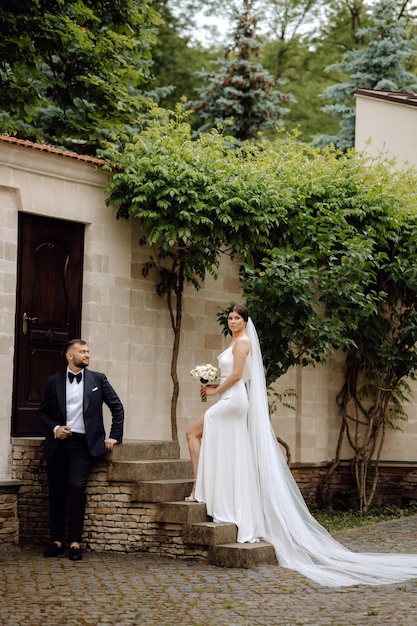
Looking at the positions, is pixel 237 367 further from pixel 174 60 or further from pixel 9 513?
pixel 174 60

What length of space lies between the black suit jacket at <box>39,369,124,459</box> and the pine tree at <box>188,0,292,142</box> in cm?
1325

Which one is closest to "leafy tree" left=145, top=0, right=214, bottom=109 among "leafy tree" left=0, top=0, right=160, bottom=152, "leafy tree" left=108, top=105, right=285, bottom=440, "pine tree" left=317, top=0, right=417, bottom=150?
"pine tree" left=317, top=0, right=417, bottom=150

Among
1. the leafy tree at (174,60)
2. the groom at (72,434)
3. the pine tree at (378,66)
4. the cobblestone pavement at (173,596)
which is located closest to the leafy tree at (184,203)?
the groom at (72,434)

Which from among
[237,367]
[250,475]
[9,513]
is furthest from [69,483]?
[237,367]

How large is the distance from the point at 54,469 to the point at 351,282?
422 cm

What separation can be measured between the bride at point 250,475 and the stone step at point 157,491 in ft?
0.47

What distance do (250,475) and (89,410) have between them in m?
1.60

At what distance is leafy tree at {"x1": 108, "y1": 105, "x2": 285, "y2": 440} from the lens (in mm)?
10844

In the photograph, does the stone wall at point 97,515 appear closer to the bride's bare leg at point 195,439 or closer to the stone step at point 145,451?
the stone step at point 145,451

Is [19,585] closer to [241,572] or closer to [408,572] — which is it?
[241,572]

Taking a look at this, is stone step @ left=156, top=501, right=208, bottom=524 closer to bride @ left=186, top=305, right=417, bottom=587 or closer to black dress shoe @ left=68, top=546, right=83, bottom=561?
bride @ left=186, top=305, right=417, bottom=587

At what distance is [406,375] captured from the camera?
43.2ft

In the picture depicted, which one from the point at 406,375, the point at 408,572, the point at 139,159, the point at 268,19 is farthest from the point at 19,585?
the point at 268,19

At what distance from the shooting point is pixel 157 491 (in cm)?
924
